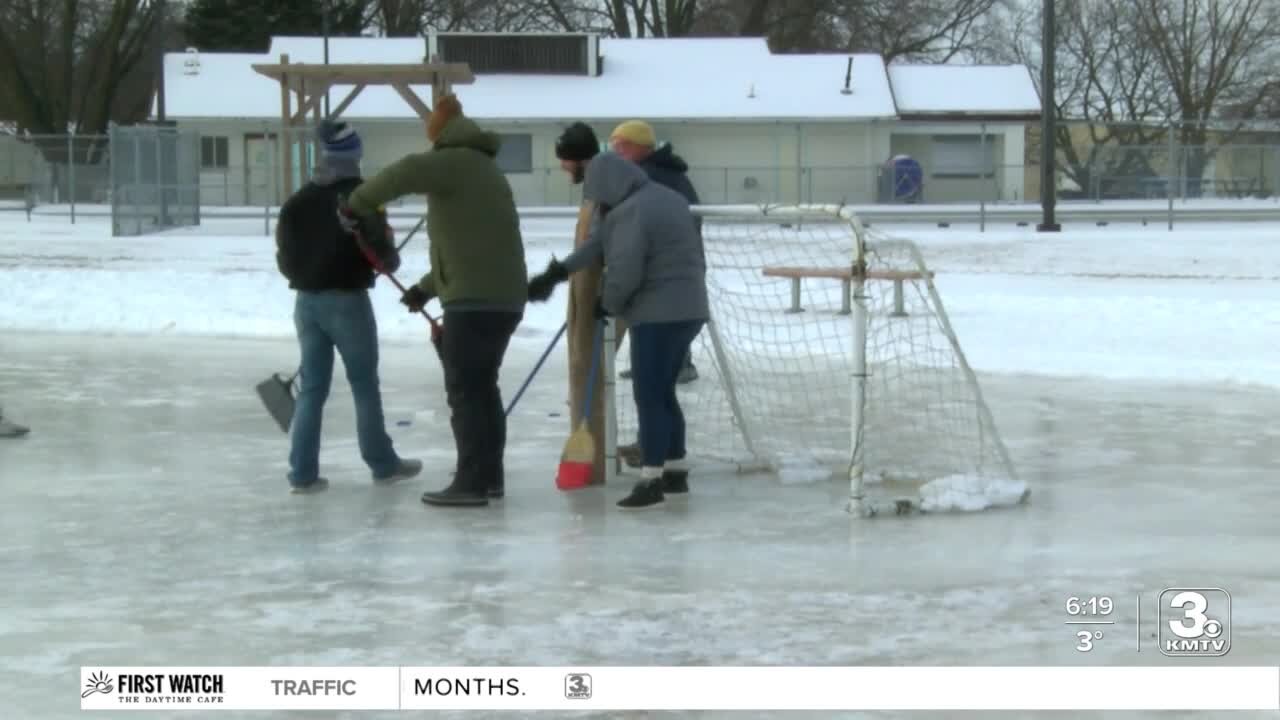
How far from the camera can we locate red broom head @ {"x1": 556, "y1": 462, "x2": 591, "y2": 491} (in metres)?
8.59

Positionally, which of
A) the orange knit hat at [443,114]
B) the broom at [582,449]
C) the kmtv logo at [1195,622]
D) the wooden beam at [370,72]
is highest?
the wooden beam at [370,72]

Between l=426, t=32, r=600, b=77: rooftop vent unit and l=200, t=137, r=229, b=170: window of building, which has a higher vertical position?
l=426, t=32, r=600, b=77: rooftop vent unit

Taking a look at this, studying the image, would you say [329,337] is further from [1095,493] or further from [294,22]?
[294,22]

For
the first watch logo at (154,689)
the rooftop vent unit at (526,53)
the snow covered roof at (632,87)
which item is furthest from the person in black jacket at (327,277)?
the rooftop vent unit at (526,53)

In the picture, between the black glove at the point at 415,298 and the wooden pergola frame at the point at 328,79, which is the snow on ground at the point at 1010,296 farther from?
the black glove at the point at 415,298

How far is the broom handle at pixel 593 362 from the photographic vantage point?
8602mm

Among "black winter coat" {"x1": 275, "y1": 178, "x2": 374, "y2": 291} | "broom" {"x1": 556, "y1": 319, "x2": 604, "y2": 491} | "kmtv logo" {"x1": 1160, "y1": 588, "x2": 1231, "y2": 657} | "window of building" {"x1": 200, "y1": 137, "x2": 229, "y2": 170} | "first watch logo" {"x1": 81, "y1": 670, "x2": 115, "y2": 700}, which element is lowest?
"first watch logo" {"x1": 81, "y1": 670, "x2": 115, "y2": 700}

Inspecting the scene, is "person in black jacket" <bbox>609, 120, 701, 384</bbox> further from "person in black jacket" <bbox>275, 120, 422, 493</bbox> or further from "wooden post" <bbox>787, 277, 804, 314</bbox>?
"wooden post" <bbox>787, 277, 804, 314</bbox>

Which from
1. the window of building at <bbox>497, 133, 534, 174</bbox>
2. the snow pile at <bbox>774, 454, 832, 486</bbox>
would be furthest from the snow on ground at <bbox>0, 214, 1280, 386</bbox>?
the window of building at <bbox>497, 133, 534, 174</bbox>

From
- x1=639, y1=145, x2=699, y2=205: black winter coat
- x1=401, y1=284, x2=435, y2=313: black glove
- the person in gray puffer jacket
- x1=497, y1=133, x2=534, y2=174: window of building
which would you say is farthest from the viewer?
x1=497, y1=133, x2=534, y2=174: window of building

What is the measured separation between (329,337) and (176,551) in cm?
156

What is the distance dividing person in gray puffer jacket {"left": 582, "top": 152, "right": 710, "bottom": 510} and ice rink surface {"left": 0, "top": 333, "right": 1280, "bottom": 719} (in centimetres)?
65

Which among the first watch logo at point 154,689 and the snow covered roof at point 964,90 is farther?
the snow covered roof at point 964,90

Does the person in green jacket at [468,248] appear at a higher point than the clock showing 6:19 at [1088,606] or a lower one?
higher
